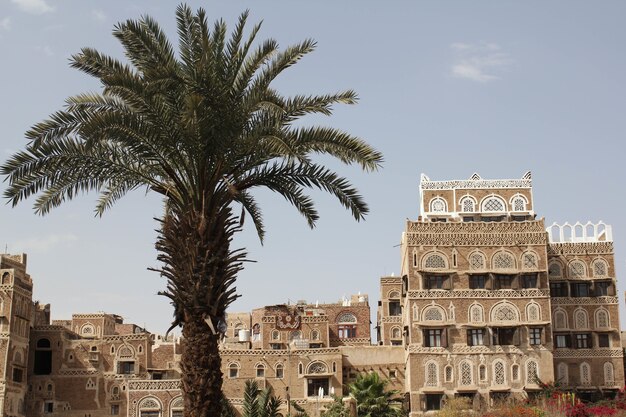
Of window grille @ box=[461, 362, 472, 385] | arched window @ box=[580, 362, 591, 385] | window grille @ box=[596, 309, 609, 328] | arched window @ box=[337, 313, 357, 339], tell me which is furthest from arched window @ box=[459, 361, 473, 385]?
arched window @ box=[337, 313, 357, 339]

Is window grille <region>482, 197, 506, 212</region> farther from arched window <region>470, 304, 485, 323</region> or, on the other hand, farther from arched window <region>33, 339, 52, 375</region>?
arched window <region>33, 339, 52, 375</region>

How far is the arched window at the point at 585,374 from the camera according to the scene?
56469 mm

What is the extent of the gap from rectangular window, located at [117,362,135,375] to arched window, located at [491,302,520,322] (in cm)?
2686

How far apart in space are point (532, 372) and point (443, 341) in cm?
547

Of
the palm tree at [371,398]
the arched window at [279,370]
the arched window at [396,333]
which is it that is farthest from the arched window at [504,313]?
the arched window at [396,333]

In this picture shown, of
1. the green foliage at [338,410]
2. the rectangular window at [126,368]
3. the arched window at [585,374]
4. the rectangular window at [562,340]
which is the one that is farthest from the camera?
the rectangular window at [126,368]

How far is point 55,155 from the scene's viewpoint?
2053 centimetres

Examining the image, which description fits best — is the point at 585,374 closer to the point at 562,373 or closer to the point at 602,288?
the point at 562,373

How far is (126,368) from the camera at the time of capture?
220 feet

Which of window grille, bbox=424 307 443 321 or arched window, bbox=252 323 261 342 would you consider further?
arched window, bbox=252 323 261 342

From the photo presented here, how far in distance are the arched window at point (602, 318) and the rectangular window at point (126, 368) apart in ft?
106

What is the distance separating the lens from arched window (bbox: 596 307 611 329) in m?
57.4

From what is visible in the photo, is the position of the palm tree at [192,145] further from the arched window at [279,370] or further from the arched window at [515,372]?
the arched window at [279,370]

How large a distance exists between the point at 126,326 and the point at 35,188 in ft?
201
